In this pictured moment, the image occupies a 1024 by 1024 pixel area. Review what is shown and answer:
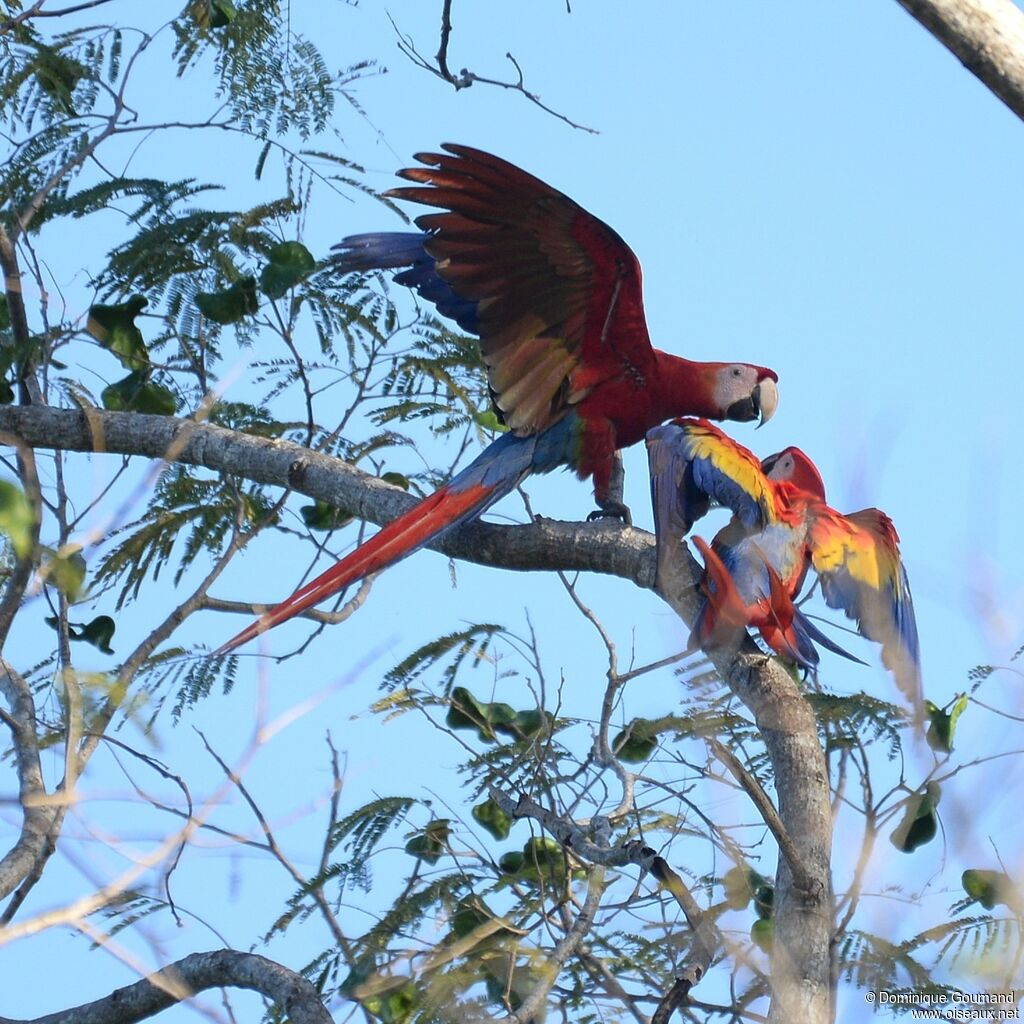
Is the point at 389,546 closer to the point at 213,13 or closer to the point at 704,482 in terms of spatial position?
the point at 704,482

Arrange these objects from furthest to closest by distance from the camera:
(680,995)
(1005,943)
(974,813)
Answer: (1005,943) → (680,995) → (974,813)

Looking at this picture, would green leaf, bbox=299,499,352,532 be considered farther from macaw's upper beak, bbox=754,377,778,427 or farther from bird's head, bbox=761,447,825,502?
macaw's upper beak, bbox=754,377,778,427

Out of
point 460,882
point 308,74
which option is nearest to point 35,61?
point 308,74

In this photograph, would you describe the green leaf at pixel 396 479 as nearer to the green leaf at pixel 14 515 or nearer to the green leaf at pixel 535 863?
the green leaf at pixel 535 863

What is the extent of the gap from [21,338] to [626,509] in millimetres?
1379

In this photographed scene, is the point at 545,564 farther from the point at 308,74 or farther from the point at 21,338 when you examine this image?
the point at 308,74

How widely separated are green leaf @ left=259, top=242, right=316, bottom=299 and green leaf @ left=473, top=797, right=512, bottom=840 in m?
1.16

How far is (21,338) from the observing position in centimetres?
295

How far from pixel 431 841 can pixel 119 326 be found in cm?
128

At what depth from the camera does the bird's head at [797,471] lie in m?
3.14

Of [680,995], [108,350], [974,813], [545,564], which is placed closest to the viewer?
[974,813]

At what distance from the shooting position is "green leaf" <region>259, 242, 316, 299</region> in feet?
9.91

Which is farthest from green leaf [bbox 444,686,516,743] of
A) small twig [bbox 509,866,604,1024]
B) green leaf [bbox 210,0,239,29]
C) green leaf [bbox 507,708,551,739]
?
green leaf [bbox 210,0,239,29]

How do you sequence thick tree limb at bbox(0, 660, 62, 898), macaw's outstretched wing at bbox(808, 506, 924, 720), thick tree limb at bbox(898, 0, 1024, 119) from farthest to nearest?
macaw's outstretched wing at bbox(808, 506, 924, 720) < thick tree limb at bbox(0, 660, 62, 898) < thick tree limb at bbox(898, 0, 1024, 119)
